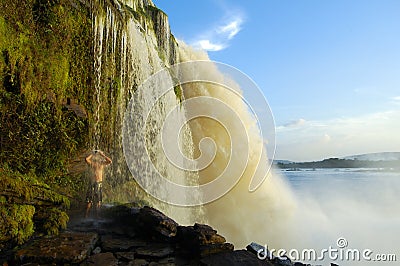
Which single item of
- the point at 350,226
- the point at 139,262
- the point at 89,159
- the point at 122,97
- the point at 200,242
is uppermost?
the point at 122,97

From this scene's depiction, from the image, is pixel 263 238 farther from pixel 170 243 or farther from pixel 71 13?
pixel 71 13

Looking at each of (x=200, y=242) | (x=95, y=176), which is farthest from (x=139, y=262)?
(x=95, y=176)

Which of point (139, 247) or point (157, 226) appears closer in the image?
point (139, 247)

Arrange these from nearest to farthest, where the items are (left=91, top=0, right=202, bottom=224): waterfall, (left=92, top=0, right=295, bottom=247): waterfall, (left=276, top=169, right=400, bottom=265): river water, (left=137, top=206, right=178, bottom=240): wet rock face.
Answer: (left=137, top=206, right=178, bottom=240): wet rock face
(left=91, top=0, right=202, bottom=224): waterfall
(left=92, top=0, right=295, bottom=247): waterfall
(left=276, top=169, right=400, bottom=265): river water

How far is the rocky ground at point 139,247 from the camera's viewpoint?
4.49m

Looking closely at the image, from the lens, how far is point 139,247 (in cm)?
545

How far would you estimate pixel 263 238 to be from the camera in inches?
702

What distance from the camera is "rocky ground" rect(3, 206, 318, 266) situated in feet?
14.7

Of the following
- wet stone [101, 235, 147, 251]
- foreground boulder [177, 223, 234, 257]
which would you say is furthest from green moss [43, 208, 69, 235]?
foreground boulder [177, 223, 234, 257]

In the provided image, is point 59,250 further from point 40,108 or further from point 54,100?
point 54,100

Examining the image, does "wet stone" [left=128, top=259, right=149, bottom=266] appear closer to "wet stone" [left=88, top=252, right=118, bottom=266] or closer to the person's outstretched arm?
"wet stone" [left=88, top=252, right=118, bottom=266]

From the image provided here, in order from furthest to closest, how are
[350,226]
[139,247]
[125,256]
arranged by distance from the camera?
[350,226]
[139,247]
[125,256]

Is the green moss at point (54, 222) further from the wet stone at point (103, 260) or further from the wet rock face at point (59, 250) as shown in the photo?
the wet stone at point (103, 260)

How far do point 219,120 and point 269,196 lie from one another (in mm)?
6593
